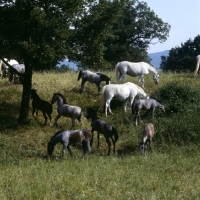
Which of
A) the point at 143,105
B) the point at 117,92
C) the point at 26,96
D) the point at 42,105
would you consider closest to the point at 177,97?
the point at 143,105

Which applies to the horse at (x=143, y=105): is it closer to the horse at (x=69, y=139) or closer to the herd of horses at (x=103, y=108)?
the herd of horses at (x=103, y=108)

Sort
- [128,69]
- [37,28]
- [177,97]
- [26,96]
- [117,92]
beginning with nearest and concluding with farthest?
[37,28]
[26,96]
[117,92]
[177,97]
[128,69]

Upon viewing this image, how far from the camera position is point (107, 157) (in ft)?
48.5

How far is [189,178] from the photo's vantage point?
11.2 metres

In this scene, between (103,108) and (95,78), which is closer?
(103,108)

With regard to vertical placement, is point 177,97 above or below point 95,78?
below

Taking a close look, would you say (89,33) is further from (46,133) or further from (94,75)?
(46,133)

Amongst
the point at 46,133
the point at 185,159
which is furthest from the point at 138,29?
the point at 185,159

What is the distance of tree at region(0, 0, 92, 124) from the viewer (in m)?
17.8

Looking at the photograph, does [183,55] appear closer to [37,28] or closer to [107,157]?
[37,28]

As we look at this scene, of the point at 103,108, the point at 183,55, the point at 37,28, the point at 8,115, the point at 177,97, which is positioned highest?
the point at 183,55

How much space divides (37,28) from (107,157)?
7.08 metres

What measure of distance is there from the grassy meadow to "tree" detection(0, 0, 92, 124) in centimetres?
362

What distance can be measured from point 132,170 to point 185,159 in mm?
2832
